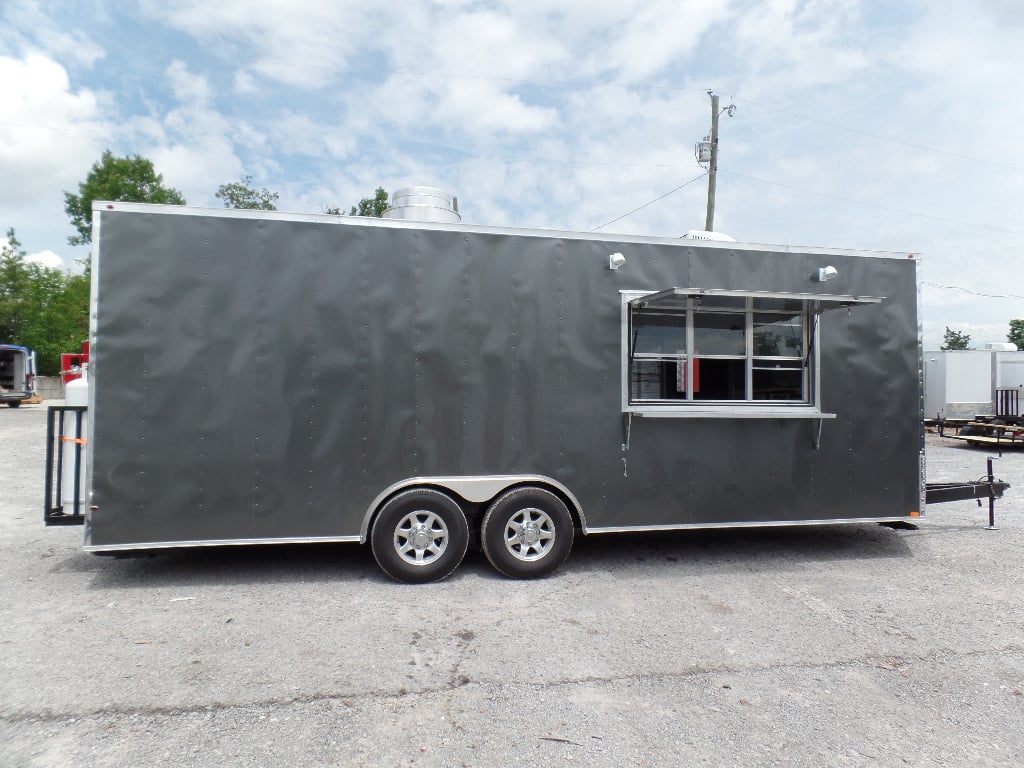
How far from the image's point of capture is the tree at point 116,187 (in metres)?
36.2

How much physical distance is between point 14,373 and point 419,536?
28.1 meters

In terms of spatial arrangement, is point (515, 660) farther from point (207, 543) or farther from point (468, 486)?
point (207, 543)

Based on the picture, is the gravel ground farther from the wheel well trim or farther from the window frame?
the window frame

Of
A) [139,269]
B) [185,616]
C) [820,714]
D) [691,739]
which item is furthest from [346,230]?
[820,714]

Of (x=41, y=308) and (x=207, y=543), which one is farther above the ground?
(x=41, y=308)

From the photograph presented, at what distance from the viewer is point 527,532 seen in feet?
17.6

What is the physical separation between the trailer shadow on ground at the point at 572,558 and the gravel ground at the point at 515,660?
0.04m

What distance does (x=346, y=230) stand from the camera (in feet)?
17.1

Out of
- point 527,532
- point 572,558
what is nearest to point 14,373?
point 572,558

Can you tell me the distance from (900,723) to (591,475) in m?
2.75

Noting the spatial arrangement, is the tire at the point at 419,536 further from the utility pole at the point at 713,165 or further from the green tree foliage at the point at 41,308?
the green tree foliage at the point at 41,308

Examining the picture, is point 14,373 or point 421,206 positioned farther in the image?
point 14,373

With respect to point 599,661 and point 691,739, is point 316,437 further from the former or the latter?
point 691,739

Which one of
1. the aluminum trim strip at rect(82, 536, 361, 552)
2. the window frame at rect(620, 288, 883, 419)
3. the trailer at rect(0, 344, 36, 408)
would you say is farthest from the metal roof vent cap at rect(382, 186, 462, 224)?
the trailer at rect(0, 344, 36, 408)
